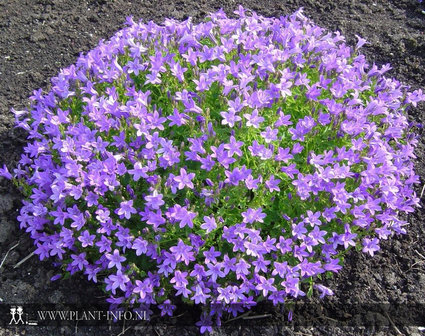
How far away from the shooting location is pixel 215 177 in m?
3.67

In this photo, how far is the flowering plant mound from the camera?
3.52 m

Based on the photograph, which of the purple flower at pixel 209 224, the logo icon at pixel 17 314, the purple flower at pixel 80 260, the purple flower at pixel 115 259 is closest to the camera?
the purple flower at pixel 209 224

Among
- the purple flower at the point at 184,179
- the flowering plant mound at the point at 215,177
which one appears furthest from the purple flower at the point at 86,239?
the purple flower at the point at 184,179

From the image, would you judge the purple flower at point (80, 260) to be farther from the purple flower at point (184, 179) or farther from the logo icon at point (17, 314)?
the purple flower at point (184, 179)

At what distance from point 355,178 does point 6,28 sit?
15.5 ft

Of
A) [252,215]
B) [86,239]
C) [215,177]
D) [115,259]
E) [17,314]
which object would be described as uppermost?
[215,177]

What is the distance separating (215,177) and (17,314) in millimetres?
1907

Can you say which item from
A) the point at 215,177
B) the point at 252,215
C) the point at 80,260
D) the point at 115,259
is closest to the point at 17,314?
the point at 80,260

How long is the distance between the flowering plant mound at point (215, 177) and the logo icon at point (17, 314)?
1.83 ft

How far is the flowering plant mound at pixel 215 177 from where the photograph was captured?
3518mm

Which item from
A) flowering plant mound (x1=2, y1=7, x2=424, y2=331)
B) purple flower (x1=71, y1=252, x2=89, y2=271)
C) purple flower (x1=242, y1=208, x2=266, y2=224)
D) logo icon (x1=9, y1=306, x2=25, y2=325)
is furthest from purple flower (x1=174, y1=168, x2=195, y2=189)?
logo icon (x1=9, y1=306, x2=25, y2=325)

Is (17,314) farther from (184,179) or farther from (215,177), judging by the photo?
(215,177)

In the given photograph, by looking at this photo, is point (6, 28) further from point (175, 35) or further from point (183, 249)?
point (183, 249)

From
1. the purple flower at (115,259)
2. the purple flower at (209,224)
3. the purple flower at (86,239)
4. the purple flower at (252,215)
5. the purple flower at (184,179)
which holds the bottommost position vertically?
the purple flower at (115,259)
